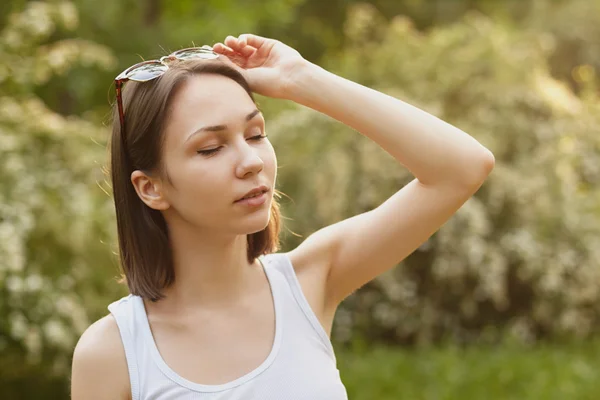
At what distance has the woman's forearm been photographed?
2010 mm

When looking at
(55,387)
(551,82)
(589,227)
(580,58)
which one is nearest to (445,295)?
(589,227)

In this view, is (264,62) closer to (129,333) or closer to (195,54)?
(195,54)

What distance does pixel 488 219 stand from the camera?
7.10 meters

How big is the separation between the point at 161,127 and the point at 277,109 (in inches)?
242

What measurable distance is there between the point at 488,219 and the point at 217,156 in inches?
217

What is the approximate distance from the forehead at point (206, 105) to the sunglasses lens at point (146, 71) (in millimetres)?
83

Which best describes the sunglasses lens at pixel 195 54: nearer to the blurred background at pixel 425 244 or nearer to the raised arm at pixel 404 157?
the raised arm at pixel 404 157

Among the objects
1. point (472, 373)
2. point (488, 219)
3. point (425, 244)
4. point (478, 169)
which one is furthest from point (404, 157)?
point (488, 219)

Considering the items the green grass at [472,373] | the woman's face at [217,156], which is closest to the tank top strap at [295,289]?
the woman's face at [217,156]

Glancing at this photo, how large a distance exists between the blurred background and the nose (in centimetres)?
285

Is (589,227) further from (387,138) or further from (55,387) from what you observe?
(387,138)

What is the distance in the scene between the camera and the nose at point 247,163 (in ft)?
5.98

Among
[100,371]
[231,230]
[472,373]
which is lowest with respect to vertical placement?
[472,373]

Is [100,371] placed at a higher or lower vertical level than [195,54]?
lower
